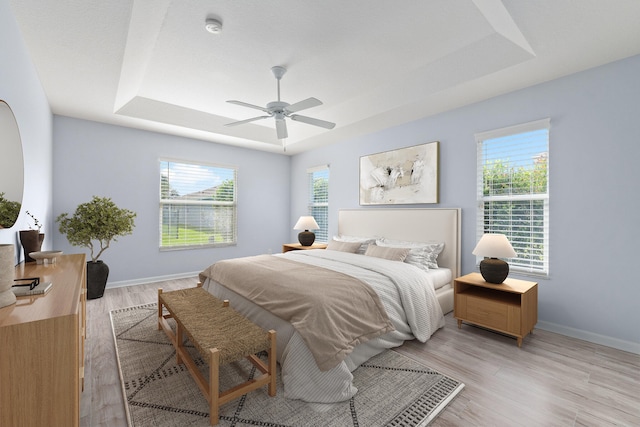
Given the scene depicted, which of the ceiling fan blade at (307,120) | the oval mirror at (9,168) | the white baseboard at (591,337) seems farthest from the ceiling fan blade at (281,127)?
Result: the white baseboard at (591,337)

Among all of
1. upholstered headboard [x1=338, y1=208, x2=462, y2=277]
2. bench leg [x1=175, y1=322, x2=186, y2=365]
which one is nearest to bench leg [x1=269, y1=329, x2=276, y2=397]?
bench leg [x1=175, y1=322, x2=186, y2=365]

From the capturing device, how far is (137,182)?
475 cm

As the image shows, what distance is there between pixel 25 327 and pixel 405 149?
13.9 ft

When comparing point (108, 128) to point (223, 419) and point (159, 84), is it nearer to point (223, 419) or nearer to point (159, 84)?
point (159, 84)

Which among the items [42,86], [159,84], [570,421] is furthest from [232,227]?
[570,421]

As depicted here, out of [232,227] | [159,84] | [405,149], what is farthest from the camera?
[232,227]

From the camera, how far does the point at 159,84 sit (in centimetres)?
359

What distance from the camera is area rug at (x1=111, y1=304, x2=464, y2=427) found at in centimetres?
173

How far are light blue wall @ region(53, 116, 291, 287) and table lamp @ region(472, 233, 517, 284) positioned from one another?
4460 millimetres

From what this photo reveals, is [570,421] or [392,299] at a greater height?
[392,299]

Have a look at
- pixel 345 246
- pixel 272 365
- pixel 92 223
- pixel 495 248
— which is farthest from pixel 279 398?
pixel 92 223

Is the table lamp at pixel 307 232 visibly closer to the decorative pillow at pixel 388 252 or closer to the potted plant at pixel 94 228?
the decorative pillow at pixel 388 252

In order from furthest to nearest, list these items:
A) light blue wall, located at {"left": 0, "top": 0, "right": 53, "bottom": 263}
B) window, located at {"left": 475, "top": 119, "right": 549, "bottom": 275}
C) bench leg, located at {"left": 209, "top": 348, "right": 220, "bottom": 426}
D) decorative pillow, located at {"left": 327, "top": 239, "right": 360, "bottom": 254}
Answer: decorative pillow, located at {"left": 327, "top": 239, "right": 360, "bottom": 254} → window, located at {"left": 475, "top": 119, "right": 549, "bottom": 275} → light blue wall, located at {"left": 0, "top": 0, "right": 53, "bottom": 263} → bench leg, located at {"left": 209, "top": 348, "right": 220, "bottom": 426}

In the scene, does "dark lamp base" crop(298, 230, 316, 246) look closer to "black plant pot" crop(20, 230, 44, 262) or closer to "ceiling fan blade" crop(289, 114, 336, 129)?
"ceiling fan blade" crop(289, 114, 336, 129)
